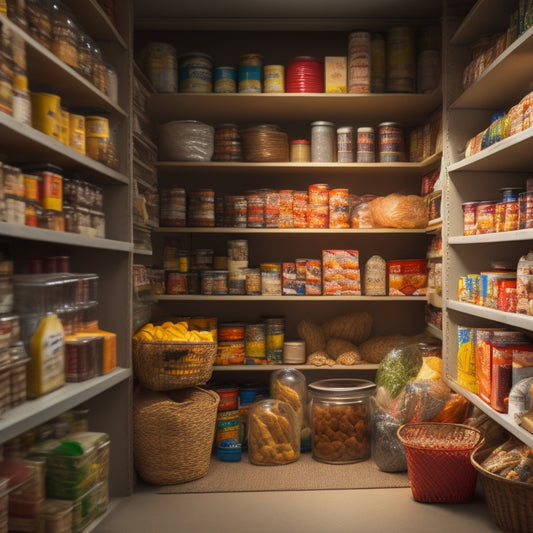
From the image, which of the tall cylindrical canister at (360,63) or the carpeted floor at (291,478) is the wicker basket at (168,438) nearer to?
the carpeted floor at (291,478)

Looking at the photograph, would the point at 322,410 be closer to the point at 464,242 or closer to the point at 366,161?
the point at 464,242

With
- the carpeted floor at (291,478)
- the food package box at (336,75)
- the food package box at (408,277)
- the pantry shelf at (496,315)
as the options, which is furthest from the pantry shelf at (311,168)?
the carpeted floor at (291,478)

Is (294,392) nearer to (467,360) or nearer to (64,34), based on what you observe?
(467,360)

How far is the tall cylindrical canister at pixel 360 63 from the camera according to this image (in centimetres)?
370

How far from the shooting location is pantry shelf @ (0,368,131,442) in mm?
1797

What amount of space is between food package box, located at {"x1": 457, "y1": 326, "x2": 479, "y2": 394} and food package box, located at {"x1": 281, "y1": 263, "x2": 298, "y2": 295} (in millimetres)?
1178

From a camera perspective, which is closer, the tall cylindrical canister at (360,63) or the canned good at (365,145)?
the tall cylindrical canister at (360,63)

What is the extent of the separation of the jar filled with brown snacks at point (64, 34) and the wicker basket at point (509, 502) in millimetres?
2478

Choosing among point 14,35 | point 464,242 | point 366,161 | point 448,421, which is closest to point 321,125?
point 366,161

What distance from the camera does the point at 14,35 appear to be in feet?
6.35

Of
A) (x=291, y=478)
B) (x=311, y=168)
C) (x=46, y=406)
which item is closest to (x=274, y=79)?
(x=311, y=168)

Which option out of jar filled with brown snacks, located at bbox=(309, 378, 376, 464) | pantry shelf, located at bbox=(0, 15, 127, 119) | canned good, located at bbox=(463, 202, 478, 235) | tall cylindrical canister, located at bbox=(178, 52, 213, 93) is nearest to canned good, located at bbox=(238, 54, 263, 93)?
tall cylindrical canister, located at bbox=(178, 52, 213, 93)

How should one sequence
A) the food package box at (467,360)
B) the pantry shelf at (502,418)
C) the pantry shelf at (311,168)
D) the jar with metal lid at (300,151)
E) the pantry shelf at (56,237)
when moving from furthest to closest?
the jar with metal lid at (300,151)
the pantry shelf at (311,168)
the food package box at (467,360)
the pantry shelf at (502,418)
the pantry shelf at (56,237)

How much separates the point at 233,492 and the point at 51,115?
210cm
